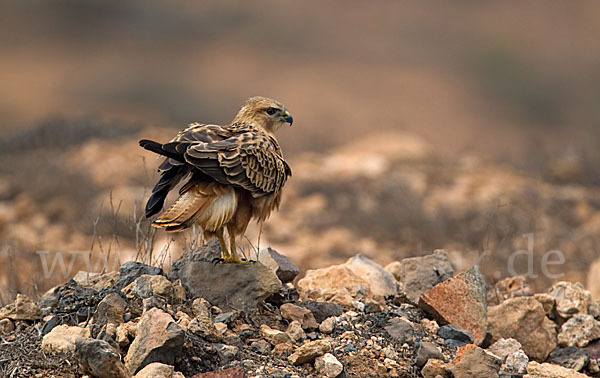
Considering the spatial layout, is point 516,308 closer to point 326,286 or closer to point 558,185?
point 326,286

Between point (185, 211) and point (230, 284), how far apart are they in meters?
0.63

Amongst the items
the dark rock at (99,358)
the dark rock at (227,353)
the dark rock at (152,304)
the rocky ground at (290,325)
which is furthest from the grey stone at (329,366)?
the dark rock at (99,358)

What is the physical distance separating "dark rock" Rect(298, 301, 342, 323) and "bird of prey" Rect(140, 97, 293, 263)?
1.86 feet

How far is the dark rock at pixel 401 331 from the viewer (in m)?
5.07

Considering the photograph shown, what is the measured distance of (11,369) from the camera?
4.24 metres

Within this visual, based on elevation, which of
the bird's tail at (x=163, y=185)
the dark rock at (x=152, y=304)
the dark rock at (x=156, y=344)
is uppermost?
the bird's tail at (x=163, y=185)

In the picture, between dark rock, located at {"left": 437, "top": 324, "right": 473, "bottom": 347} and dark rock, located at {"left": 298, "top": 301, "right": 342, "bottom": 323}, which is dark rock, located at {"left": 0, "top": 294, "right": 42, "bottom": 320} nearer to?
dark rock, located at {"left": 298, "top": 301, "right": 342, "bottom": 323}

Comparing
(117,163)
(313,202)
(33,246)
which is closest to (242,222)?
(33,246)

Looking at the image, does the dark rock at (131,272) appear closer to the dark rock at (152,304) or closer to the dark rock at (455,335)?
the dark rock at (152,304)

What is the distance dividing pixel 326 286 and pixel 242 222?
1.01 meters

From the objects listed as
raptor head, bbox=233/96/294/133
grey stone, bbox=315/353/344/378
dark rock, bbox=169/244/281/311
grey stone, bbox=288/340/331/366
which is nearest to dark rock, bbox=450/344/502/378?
grey stone, bbox=315/353/344/378

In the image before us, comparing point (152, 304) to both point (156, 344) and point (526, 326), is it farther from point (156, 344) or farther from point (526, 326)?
point (526, 326)

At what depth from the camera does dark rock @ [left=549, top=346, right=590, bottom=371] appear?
5484mm

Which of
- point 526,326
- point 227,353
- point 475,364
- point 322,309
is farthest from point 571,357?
point 227,353
